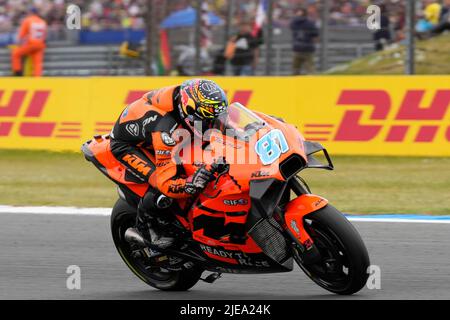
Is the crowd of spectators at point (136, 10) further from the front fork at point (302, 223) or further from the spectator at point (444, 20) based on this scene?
the front fork at point (302, 223)

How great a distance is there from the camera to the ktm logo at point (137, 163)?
5.89 metres

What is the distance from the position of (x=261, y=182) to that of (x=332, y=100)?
765 cm

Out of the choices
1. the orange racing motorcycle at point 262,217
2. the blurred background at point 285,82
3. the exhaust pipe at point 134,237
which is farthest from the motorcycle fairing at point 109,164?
the blurred background at point 285,82

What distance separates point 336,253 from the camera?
541 cm

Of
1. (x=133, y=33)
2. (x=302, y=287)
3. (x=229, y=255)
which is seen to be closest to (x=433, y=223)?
(x=302, y=287)

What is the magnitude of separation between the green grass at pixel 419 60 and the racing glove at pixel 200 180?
8.05m

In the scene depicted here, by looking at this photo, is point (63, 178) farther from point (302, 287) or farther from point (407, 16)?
point (302, 287)

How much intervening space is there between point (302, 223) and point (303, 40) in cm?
842

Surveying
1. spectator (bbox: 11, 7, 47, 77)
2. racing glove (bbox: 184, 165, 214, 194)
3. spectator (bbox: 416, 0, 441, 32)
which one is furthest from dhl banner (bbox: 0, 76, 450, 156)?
racing glove (bbox: 184, 165, 214, 194)

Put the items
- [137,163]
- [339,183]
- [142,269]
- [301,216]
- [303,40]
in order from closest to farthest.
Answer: [301,216] → [137,163] → [142,269] → [339,183] → [303,40]

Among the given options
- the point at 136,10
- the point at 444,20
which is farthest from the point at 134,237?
the point at 136,10

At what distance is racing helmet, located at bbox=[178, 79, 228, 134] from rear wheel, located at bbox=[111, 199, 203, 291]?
847 millimetres

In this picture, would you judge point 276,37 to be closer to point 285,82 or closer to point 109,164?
point 285,82

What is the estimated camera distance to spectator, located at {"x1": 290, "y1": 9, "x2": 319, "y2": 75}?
13453mm
